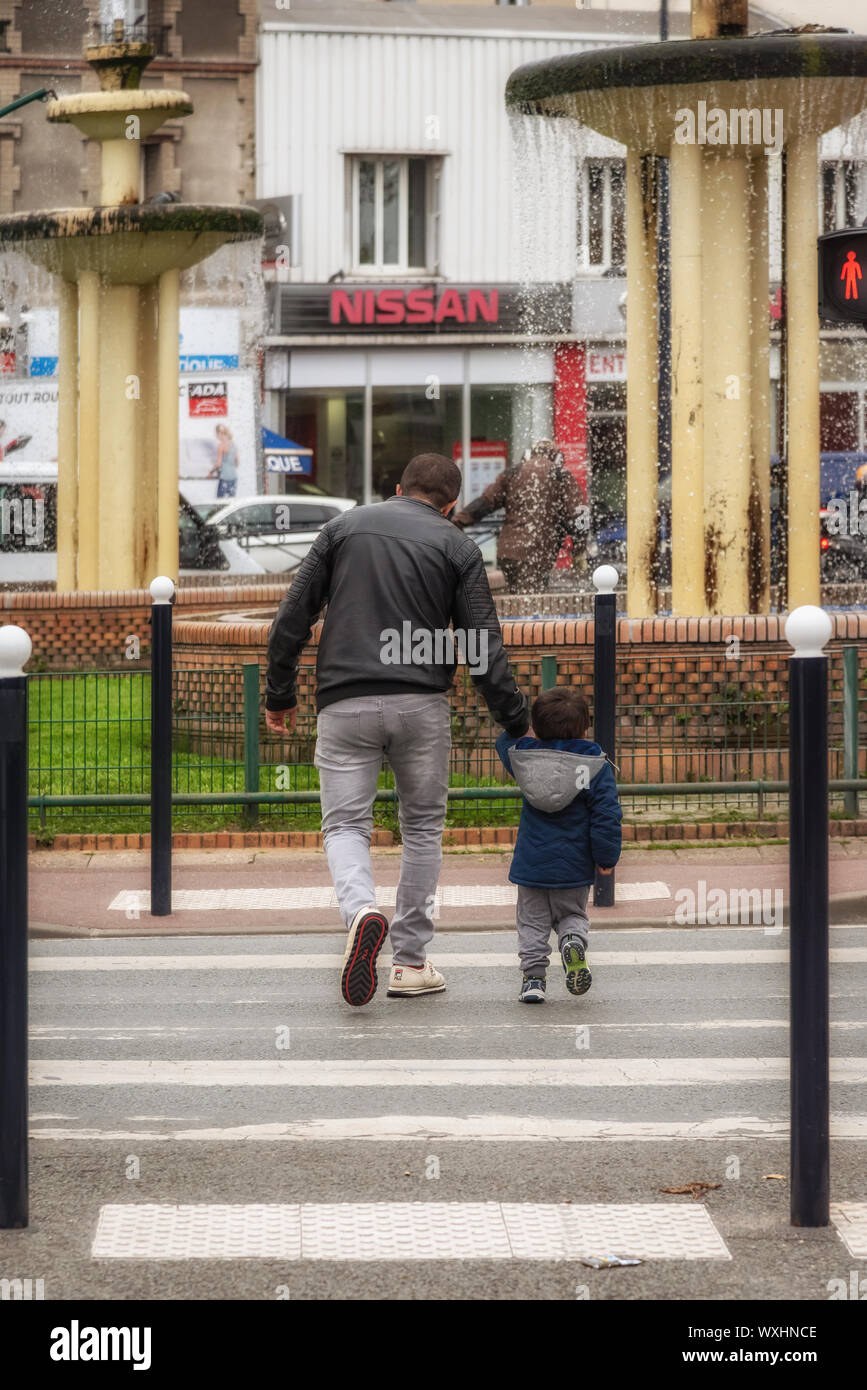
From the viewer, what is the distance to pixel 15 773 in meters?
4.68

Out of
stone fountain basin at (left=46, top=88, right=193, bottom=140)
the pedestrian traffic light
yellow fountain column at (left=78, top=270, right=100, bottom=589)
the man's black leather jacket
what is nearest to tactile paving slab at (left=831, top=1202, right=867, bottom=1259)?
the man's black leather jacket

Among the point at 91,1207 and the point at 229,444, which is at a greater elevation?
the point at 229,444

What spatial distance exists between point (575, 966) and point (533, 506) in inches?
430

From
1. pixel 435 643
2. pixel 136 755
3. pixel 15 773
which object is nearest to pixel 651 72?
pixel 136 755

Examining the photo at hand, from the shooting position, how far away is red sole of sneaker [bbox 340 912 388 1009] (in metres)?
6.78

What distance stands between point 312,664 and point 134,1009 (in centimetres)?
503

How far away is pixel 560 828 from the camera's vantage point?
7.27 m

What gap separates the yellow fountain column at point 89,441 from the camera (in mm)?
20891

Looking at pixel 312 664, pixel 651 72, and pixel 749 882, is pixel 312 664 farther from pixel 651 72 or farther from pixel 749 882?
pixel 651 72

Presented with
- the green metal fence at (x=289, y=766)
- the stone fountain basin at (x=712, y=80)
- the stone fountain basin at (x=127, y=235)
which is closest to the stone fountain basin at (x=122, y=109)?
the stone fountain basin at (x=127, y=235)

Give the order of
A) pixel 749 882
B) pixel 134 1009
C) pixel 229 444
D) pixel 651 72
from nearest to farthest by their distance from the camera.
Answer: pixel 134 1009
pixel 749 882
pixel 651 72
pixel 229 444

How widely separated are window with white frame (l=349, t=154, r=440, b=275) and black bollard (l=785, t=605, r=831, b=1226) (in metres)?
32.7

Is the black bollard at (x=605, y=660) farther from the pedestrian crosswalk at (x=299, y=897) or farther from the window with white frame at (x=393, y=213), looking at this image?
the window with white frame at (x=393, y=213)

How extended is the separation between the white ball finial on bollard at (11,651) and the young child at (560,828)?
2807mm
